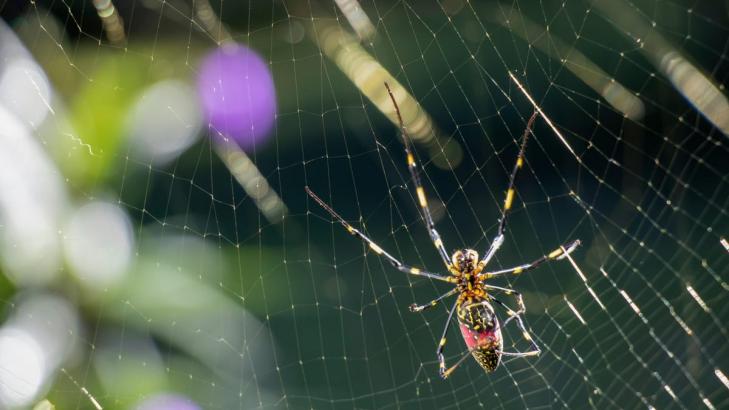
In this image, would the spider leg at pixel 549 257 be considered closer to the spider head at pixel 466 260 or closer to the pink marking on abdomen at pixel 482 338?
the spider head at pixel 466 260

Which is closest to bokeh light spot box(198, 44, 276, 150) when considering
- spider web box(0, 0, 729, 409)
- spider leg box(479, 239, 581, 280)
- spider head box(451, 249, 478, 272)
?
spider web box(0, 0, 729, 409)

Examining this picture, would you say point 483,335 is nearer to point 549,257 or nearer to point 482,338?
point 482,338

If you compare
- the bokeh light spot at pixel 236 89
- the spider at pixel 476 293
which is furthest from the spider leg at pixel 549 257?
the bokeh light spot at pixel 236 89

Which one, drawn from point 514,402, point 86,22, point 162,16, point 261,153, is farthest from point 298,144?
point 514,402

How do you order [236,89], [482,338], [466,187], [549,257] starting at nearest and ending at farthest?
[482,338] → [549,257] → [236,89] → [466,187]

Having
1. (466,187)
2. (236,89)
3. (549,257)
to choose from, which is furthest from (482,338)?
(466,187)

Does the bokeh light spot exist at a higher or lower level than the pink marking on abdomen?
higher

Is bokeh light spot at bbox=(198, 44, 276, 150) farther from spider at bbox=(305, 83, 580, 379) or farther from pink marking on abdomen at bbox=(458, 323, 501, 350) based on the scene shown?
pink marking on abdomen at bbox=(458, 323, 501, 350)
